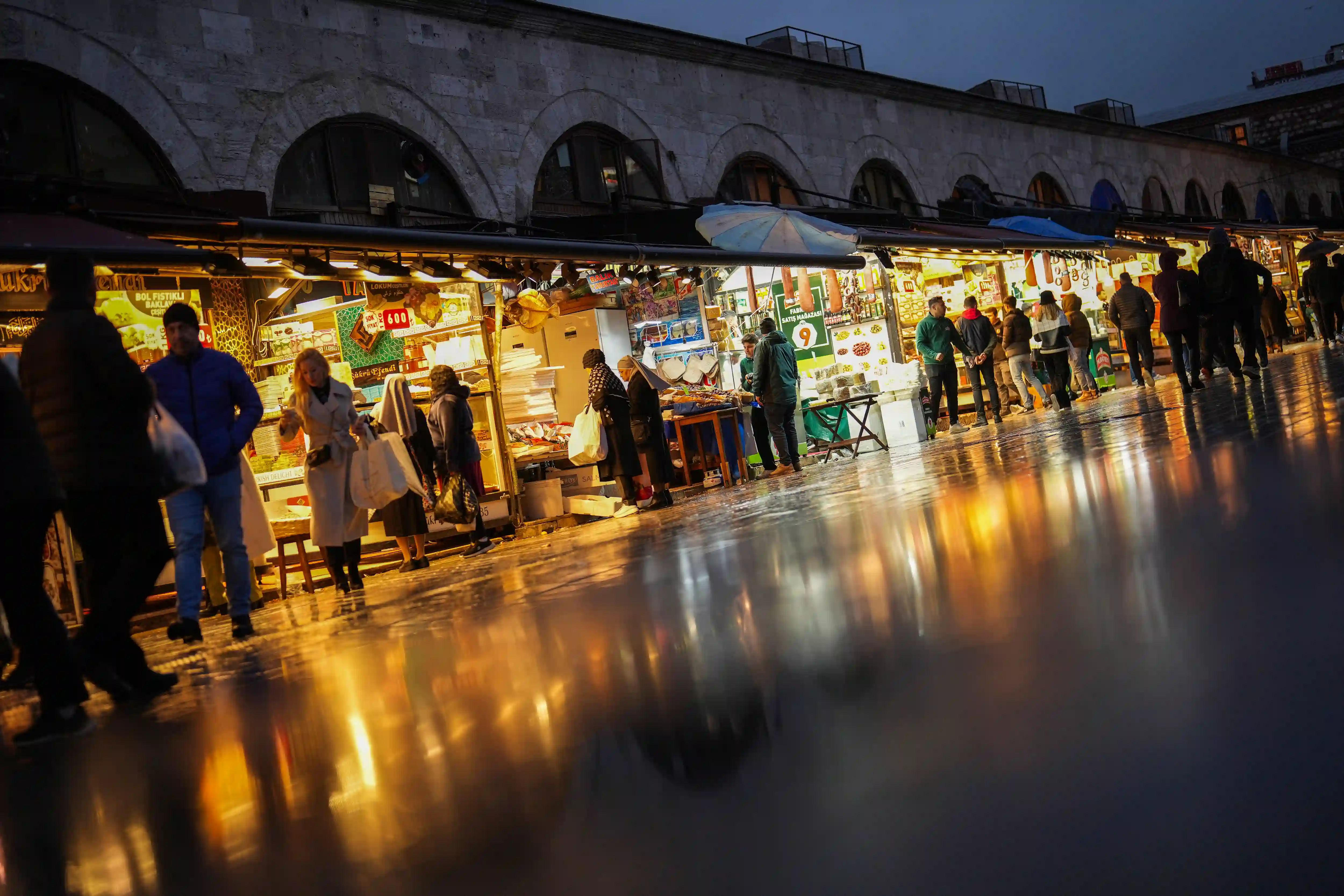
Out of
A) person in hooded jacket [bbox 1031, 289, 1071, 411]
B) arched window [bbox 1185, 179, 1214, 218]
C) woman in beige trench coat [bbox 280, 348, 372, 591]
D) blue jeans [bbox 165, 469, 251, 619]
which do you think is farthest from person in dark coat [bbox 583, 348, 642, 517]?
arched window [bbox 1185, 179, 1214, 218]

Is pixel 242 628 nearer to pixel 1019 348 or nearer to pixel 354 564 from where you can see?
pixel 354 564

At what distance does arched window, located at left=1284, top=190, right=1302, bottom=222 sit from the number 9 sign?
32249 mm

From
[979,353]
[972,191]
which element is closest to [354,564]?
[979,353]

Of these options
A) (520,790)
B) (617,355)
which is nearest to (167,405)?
(520,790)

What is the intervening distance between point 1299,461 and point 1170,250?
10642 mm

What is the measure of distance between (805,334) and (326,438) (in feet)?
32.2

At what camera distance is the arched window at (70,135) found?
11703mm

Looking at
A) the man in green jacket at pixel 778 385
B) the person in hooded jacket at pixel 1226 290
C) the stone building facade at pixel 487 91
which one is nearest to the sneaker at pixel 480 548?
the man in green jacket at pixel 778 385

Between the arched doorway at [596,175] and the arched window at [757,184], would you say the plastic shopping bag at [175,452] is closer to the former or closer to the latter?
the arched doorway at [596,175]

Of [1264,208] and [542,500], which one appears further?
[1264,208]

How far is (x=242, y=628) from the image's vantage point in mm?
7359

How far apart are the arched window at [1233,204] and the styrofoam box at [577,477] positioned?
102 feet

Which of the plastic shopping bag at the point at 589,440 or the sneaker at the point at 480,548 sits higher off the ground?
the plastic shopping bag at the point at 589,440

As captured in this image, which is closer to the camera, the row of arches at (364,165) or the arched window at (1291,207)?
the row of arches at (364,165)
